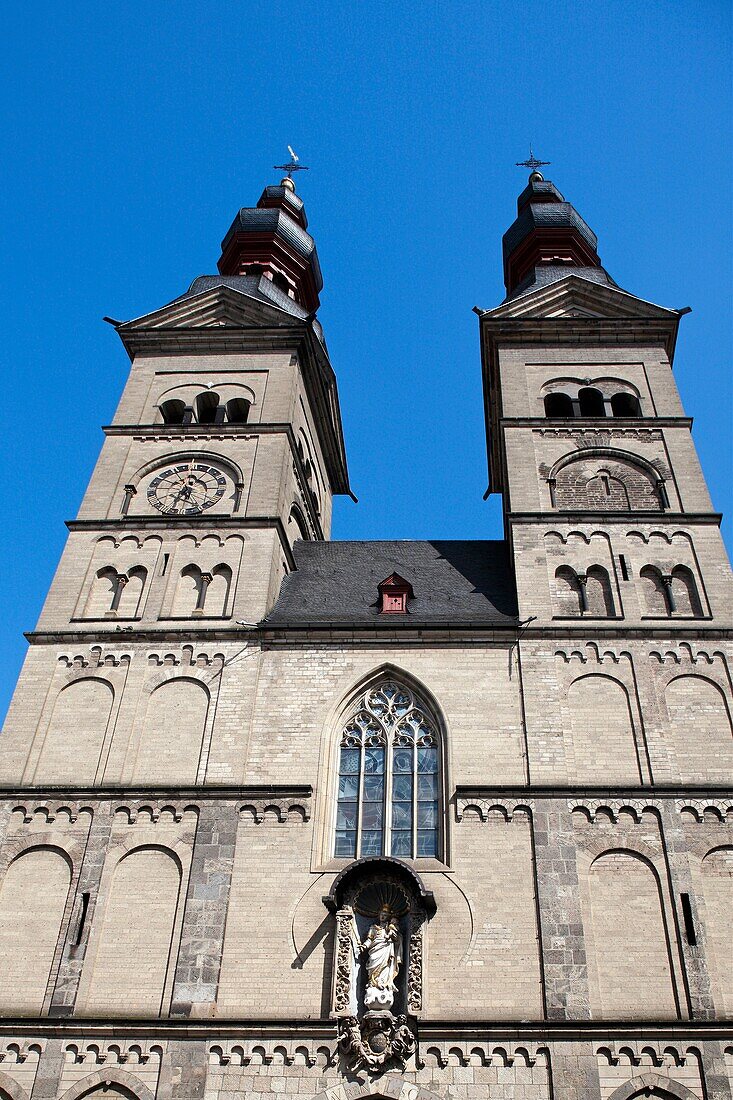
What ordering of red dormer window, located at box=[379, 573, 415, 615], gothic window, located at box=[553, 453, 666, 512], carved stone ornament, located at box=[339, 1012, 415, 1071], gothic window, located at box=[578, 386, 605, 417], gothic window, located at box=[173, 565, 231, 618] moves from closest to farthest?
carved stone ornament, located at box=[339, 1012, 415, 1071], gothic window, located at box=[173, 565, 231, 618], red dormer window, located at box=[379, 573, 415, 615], gothic window, located at box=[553, 453, 666, 512], gothic window, located at box=[578, 386, 605, 417]

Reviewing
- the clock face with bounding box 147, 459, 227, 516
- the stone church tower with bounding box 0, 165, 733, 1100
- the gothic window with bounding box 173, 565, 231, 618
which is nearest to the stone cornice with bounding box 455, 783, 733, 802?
the stone church tower with bounding box 0, 165, 733, 1100

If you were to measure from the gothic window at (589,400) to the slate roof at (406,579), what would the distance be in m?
3.51

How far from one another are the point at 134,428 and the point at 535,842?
12044 millimetres

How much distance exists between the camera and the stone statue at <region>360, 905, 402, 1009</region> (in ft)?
45.0

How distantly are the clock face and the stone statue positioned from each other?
29.2 feet

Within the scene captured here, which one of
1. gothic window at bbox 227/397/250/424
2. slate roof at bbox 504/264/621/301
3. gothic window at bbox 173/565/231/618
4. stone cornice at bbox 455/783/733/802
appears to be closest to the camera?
stone cornice at bbox 455/783/733/802

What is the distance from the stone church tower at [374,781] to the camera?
13.6 meters

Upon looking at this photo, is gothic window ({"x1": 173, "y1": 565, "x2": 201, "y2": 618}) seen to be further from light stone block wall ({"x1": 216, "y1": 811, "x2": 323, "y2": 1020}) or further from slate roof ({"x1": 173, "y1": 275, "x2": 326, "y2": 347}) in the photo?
slate roof ({"x1": 173, "y1": 275, "x2": 326, "y2": 347})

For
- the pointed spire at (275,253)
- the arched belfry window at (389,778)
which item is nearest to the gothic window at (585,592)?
the arched belfry window at (389,778)

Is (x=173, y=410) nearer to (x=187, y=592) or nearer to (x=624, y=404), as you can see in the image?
(x=187, y=592)

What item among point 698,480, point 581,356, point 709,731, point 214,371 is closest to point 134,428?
point 214,371

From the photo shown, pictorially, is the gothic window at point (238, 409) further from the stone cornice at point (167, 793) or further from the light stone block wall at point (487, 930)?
the light stone block wall at point (487, 930)

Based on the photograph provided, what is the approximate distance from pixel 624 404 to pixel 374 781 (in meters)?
10.7

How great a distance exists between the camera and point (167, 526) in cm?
2005
